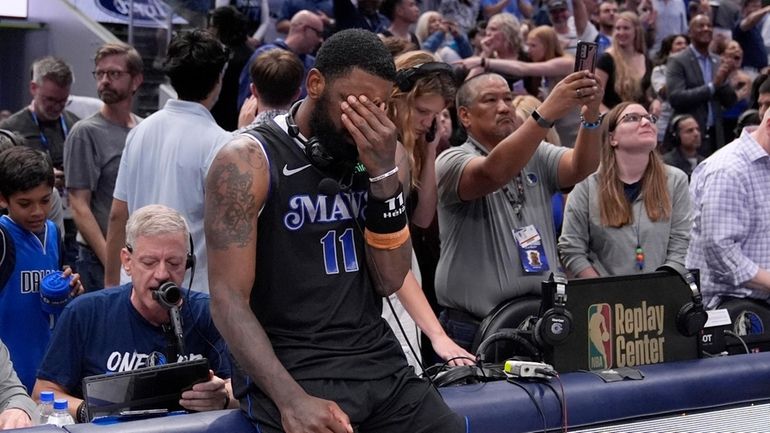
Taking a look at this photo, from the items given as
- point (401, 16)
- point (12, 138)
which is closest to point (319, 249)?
point (12, 138)

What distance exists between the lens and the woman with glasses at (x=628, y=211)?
5363mm

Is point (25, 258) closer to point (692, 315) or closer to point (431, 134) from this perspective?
point (431, 134)

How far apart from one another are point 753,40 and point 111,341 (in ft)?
33.3

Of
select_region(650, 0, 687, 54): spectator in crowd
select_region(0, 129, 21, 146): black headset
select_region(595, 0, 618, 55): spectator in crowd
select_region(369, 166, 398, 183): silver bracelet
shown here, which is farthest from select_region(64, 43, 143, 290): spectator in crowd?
select_region(650, 0, 687, 54): spectator in crowd

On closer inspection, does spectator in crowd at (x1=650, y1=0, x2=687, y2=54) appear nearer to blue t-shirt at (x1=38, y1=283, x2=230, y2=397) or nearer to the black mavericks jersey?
blue t-shirt at (x1=38, y1=283, x2=230, y2=397)

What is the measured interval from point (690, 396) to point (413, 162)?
4.55 feet

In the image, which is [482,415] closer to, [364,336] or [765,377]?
[364,336]

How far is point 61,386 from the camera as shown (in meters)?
3.69

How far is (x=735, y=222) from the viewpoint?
545 centimetres

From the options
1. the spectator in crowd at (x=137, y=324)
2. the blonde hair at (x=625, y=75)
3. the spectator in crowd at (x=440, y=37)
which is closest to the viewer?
the spectator in crowd at (x=137, y=324)

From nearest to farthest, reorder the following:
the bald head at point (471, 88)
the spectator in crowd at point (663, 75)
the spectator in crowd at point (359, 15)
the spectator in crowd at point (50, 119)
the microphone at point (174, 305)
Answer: the microphone at point (174, 305) < the bald head at point (471, 88) < the spectator in crowd at point (50, 119) < the spectator in crowd at point (359, 15) < the spectator in crowd at point (663, 75)

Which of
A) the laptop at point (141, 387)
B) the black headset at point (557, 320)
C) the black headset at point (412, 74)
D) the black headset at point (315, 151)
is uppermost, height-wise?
the black headset at point (412, 74)

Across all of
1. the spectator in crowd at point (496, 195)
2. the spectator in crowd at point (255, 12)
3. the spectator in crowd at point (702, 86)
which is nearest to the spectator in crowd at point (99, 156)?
the spectator in crowd at point (496, 195)

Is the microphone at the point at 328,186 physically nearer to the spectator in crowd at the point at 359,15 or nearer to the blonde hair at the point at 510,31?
the blonde hair at the point at 510,31
